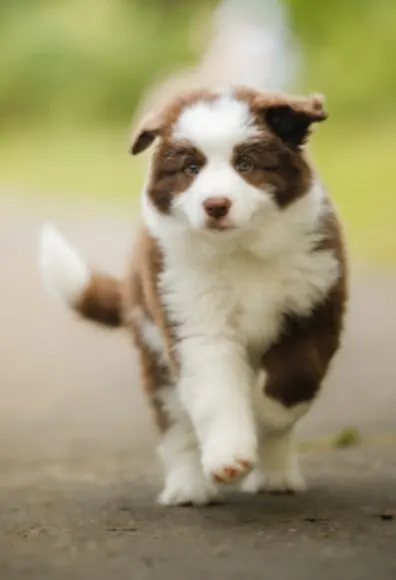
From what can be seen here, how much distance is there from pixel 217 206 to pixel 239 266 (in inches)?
9.8

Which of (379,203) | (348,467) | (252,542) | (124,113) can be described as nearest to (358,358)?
(379,203)

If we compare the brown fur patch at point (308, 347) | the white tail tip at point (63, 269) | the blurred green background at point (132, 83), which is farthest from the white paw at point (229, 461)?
the blurred green background at point (132, 83)

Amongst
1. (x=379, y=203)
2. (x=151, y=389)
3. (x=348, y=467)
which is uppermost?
(x=379, y=203)

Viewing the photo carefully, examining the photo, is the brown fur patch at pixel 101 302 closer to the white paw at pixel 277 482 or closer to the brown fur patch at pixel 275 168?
the white paw at pixel 277 482

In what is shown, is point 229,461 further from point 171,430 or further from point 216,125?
point 216,125

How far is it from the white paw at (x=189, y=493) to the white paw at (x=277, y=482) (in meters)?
0.14

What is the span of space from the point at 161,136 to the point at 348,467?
101 centimetres

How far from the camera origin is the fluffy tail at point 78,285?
Result: 3.01 meters

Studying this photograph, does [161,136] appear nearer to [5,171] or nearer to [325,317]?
[325,317]

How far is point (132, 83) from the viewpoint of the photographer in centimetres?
385

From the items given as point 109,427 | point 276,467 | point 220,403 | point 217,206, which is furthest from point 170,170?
point 109,427

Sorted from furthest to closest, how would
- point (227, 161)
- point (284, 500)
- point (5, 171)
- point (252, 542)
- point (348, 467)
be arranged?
1. point (5, 171)
2. point (348, 467)
3. point (284, 500)
4. point (227, 161)
5. point (252, 542)

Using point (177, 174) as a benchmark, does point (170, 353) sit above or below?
below

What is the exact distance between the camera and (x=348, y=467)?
3119 millimetres
